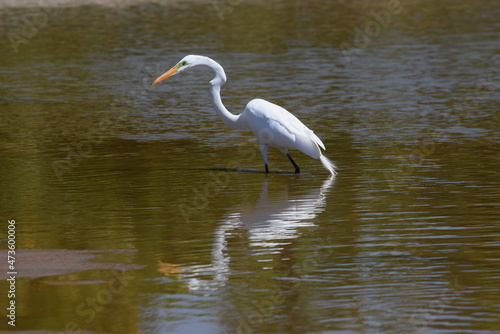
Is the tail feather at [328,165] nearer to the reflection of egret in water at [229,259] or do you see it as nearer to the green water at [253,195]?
the green water at [253,195]

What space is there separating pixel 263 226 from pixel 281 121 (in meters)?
3.17

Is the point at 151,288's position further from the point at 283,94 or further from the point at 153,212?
the point at 283,94

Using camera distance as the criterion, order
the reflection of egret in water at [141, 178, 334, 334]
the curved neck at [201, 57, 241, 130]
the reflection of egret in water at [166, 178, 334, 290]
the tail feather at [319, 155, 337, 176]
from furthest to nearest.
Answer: the curved neck at [201, 57, 241, 130] → the tail feather at [319, 155, 337, 176] → the reflection of egret in water at [166, 178, 334, 290] → the reflection of egret in water at [141, 178, 334, 334]

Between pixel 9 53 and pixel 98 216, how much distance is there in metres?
19.4

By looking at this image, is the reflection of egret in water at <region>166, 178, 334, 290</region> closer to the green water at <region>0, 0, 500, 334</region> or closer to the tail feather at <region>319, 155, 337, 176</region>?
the green water at <region>0, 0, 500, 334</region>

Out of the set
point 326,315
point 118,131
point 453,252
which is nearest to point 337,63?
point 118,131

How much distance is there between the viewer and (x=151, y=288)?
7.93 meters

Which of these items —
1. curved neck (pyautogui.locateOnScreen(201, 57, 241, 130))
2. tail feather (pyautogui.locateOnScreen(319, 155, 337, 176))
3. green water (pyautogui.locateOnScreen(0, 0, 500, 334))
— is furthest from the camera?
curved neck (pyautogui.locateOnScreen(201, 57, 241, 130))

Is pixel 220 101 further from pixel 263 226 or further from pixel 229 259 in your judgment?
pixel 229 259

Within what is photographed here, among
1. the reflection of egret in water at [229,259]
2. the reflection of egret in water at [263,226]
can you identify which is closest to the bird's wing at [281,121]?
the reflection of egret in water at [263,226]

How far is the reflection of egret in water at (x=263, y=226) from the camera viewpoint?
827cm

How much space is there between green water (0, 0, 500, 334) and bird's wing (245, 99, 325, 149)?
0.53 meters

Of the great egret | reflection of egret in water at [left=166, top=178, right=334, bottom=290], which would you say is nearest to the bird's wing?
the great egret

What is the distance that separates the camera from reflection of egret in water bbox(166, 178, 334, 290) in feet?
27.1
